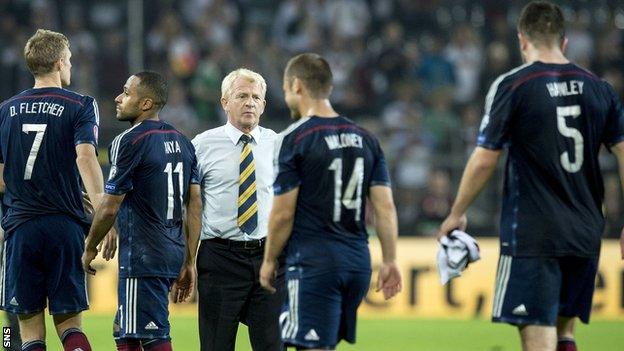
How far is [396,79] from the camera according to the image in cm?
1752

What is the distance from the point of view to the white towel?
5.91 m

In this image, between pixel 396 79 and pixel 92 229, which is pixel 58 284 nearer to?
pixel 92 229

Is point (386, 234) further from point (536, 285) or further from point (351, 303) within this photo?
point (536, 285)

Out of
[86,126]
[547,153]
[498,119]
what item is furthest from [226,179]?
[547,153]

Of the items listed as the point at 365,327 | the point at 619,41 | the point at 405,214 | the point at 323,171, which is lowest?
the point at 365,327

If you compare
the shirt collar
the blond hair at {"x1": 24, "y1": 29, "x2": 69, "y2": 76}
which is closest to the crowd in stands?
the shirt collar

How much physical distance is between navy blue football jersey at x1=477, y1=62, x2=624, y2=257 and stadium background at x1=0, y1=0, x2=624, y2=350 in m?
9.19

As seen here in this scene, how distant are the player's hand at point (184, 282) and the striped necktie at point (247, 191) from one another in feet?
1.42

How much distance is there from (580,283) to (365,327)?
253 inches

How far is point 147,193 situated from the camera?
6715 mm

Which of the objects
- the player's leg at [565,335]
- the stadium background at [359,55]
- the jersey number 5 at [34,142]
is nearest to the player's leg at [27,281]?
the jersey number 5 at [34,142]

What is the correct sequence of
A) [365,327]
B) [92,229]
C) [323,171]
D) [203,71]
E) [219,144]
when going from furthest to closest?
[203,71]
[365,327]
[219,144]
[92,229]
[323,171]

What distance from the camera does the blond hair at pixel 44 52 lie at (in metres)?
6.95

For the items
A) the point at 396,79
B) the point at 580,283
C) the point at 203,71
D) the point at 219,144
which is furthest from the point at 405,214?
the point at 580,283
